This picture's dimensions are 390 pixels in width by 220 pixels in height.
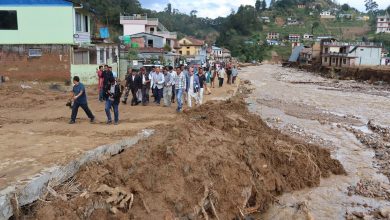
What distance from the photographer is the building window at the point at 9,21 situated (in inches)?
833

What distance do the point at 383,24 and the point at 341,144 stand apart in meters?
142

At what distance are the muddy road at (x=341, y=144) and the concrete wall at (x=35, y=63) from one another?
11.2m

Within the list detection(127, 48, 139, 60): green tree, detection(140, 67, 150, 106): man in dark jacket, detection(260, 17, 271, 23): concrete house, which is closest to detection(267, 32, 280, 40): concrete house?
detection(260, 17, 271, 23): concrete house

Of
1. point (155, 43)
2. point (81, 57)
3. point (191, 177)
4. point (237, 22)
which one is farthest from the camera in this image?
point (237, 22)

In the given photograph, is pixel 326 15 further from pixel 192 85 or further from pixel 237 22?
pixel 192 85

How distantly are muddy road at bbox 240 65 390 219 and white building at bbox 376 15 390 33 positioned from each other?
12401 centimetres

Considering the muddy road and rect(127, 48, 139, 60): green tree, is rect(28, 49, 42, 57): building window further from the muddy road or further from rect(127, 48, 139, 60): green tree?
the muddy road

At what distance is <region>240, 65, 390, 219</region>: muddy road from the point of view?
8.53 m

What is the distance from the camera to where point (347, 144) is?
1416 centimetres

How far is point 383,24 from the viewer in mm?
137500

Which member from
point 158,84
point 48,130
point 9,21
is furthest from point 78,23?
point 48,130

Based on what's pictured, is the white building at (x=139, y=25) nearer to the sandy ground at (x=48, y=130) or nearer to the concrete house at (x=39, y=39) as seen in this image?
the concrete house at (x=39, y=39)

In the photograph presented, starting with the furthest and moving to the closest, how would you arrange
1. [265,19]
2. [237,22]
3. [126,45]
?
[265,19] < [237,22] < [126,45]

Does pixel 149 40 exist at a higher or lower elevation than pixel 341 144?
higher
